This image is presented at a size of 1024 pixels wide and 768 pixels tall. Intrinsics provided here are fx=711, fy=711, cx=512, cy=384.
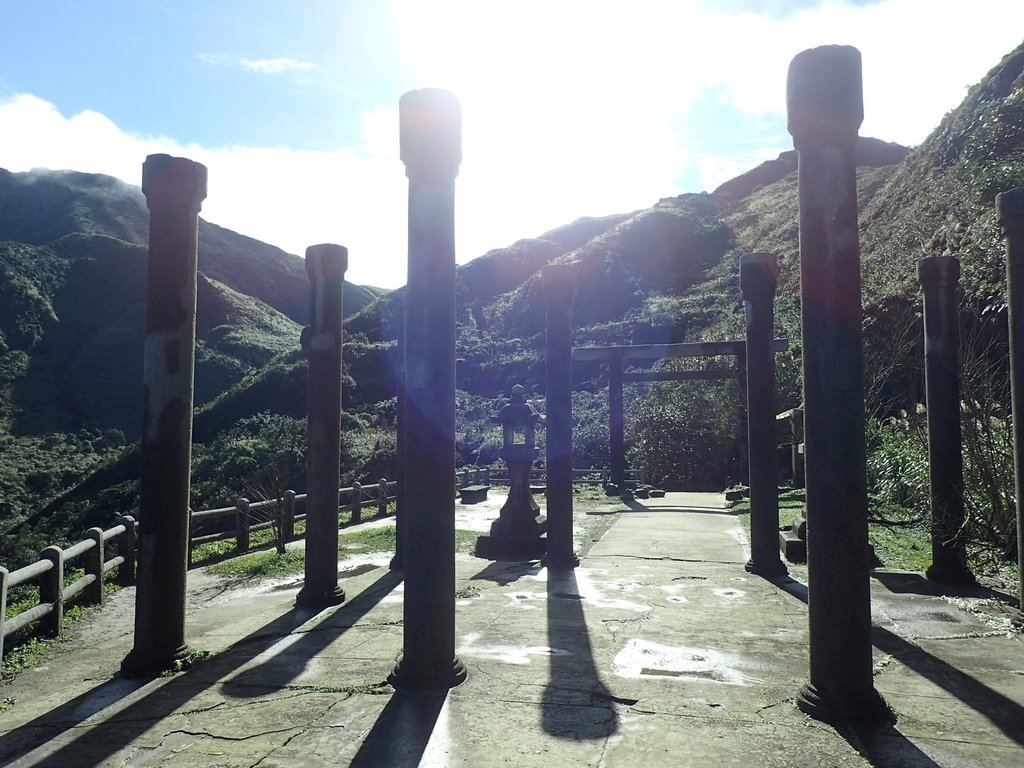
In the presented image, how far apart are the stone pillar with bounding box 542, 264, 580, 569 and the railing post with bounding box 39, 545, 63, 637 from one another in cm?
506

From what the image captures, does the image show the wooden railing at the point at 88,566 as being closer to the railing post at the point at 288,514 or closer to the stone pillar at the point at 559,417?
the railing post at the point at 288,514

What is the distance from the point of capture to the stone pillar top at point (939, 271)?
713 centimetres

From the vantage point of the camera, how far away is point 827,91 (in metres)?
3.93

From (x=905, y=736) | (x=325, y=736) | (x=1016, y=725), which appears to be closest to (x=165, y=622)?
(x=325, y=736)

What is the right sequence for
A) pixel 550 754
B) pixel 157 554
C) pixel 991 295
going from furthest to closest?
pixel 991 295 → pixel 157 554 → pixel 550 754

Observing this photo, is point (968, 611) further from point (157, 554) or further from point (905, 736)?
point (157, 554)

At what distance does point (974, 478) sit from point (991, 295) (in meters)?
6.30

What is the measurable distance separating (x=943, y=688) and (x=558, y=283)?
230 inches

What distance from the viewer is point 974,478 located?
7742 millimetres

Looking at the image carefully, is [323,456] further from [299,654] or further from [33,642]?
[33,642]

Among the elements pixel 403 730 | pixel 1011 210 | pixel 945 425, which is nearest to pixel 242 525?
pixel 403 730

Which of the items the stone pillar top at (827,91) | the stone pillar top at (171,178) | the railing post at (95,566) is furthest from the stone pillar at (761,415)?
the railing post at (95,566)

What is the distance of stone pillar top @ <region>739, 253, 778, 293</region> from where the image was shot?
7863 mm

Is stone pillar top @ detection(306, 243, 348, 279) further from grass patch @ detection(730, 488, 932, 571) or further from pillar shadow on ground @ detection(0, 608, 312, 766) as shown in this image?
grass patch @ detection(730, 488, 932, 571)
